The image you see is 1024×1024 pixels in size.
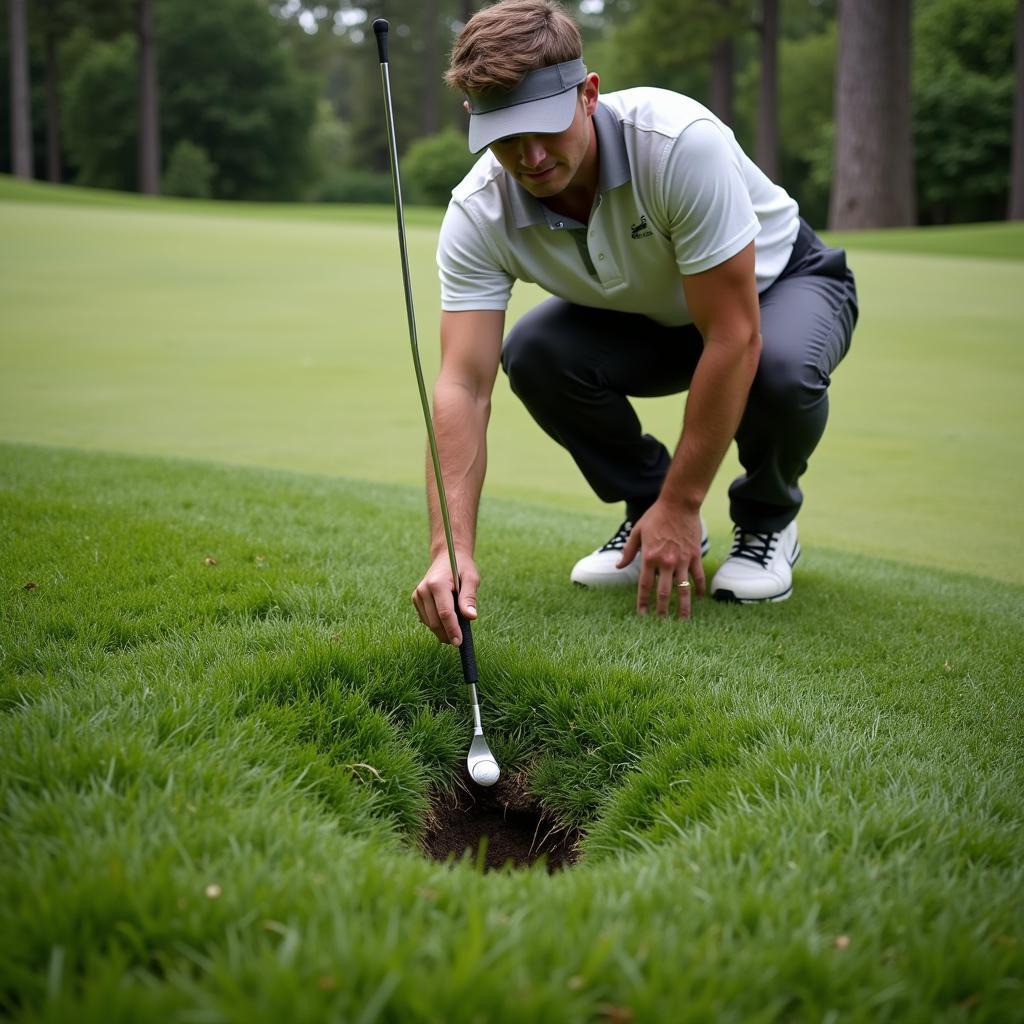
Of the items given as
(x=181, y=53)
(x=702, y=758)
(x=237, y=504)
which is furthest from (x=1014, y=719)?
(x=181, y=53)

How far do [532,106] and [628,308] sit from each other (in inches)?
27.4

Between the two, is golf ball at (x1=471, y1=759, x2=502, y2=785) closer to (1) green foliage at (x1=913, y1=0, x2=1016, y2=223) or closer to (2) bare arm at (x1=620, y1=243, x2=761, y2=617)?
(2) bare arm at (x1=620, y1=243, x2=761, y2=617)

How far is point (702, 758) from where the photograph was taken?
2.04m

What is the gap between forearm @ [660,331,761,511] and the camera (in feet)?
8.38

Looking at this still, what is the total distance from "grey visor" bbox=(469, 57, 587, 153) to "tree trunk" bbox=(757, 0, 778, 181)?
2304 centimetres

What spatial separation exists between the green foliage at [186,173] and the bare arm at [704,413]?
35.4 m

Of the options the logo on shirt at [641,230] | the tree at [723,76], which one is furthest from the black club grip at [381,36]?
the tree at [723,76]

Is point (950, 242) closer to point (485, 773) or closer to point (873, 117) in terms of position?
point (873, 117)

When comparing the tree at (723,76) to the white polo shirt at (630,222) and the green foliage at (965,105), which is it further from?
the white polo shirt at (630,222)

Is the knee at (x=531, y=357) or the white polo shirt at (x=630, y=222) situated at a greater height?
the white polo shirt at (x=630, y=222)

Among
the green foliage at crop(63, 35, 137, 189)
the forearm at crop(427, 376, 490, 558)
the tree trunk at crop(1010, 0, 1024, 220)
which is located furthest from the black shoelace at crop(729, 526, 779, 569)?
the green foliage at crop(63, 35, 137, 189)

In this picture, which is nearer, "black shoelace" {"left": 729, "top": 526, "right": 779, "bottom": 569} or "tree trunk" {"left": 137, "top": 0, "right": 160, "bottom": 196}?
"black shoelace" {"left": 729, "top": 526, "right": 779, "bottom": 569}

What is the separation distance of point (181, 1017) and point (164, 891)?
0.24m

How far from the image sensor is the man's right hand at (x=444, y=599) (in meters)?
2.16
